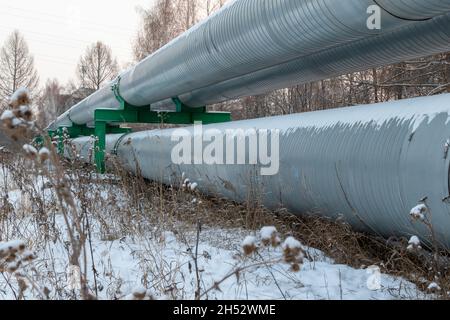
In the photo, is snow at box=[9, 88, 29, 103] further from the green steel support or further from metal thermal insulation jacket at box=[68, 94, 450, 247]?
the green steel support

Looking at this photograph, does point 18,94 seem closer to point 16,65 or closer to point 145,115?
point 145,115

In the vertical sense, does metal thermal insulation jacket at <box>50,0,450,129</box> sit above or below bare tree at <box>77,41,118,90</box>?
below

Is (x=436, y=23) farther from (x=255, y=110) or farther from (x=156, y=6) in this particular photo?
(x=156, y=6)

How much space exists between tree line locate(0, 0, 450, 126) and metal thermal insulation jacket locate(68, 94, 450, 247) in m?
1.43

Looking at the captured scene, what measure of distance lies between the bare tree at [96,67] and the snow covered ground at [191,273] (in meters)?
30.6

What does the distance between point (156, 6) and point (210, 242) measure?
1700cm

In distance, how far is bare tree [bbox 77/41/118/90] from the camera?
32.1 m

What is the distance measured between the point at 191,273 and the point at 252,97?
873cm

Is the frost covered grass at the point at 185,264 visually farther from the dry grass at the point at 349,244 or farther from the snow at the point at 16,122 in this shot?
the snow at the point at 16,122

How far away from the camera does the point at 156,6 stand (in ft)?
59.7

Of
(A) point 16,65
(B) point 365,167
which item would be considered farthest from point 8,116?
(A) point 16,65

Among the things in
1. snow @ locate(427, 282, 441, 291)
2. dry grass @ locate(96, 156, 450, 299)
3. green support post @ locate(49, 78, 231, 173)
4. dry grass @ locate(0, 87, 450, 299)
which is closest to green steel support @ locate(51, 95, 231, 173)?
green support post @ locate(49, 78, 231, 173)

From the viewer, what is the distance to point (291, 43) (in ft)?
9.24

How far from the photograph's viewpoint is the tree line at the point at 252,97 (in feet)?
23.4
